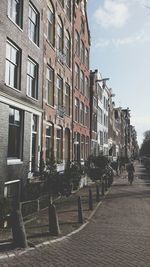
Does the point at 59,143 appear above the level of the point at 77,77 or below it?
below

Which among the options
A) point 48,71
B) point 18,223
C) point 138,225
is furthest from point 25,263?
point 48,71

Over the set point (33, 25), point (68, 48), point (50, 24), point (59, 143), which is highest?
point (68, 48)

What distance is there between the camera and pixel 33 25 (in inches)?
771

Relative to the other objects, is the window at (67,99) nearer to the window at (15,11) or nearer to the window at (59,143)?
the window at (59,143)

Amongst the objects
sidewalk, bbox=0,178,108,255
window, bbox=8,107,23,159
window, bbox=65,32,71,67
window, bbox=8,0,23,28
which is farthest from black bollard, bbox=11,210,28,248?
window, bbox=65,32,71,67

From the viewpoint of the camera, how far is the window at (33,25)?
1889cm

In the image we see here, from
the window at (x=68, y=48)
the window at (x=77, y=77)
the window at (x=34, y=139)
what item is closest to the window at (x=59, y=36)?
the window at (x=68, y=48)

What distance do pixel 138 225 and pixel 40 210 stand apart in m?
4.15

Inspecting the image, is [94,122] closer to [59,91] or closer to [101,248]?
[59,91]

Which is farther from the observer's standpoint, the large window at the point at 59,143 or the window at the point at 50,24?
the large window at the point at 59,143

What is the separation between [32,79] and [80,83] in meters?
15.7

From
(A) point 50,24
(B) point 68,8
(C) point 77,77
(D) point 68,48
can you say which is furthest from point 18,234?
(C) point 77,77

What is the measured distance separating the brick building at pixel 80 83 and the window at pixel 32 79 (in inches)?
427

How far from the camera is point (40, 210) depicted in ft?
48.2
